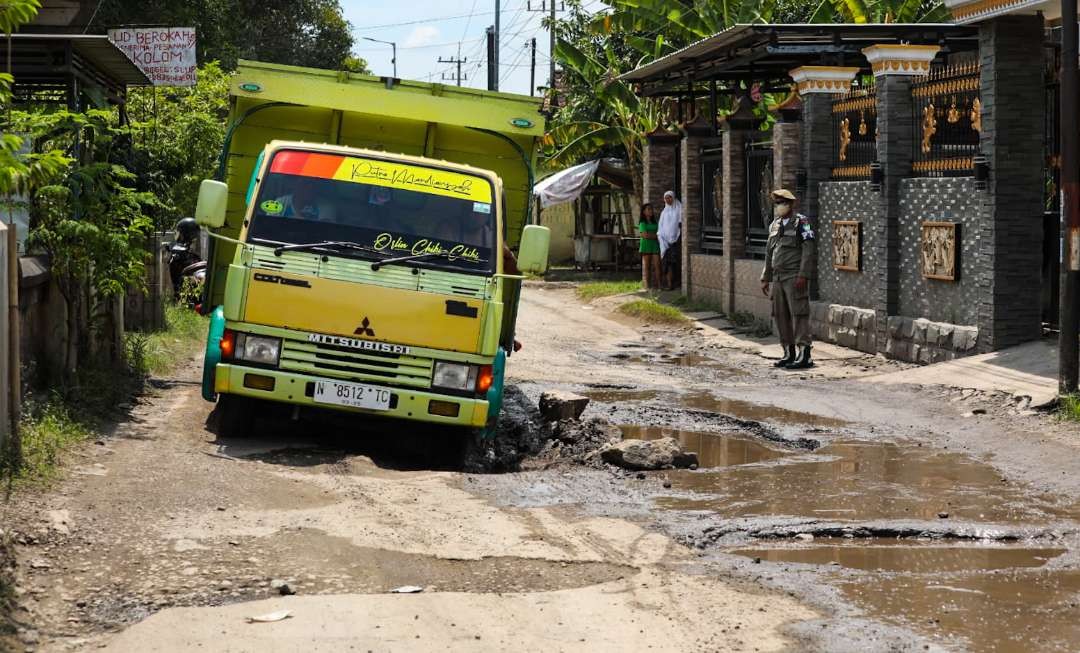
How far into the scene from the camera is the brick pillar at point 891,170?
49.2 feet

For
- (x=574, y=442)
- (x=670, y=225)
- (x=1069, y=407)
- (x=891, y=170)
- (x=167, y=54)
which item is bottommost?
(x=574, y=442)

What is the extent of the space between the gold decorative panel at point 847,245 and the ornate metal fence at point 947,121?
1341 mm

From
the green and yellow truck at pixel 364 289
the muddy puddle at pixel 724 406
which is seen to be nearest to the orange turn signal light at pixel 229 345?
the green and yellow truck at pixel 364 289

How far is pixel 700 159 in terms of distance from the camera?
75.6ft

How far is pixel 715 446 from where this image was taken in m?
10.1

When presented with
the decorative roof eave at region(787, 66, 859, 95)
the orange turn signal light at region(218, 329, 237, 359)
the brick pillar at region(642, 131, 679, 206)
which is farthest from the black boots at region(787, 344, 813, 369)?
the brick pillar at region(642, 131, 679, 206)

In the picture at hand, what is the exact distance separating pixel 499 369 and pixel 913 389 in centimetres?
540

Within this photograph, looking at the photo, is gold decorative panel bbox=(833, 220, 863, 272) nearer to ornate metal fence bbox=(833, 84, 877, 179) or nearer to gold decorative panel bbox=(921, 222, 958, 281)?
ornate metal fence bbox=(833, 84, 877, 179)

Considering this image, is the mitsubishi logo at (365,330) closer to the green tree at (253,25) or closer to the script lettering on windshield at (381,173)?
the script lettering on windshield at (381,173)

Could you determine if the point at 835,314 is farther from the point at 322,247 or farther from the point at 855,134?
the point at 322,247

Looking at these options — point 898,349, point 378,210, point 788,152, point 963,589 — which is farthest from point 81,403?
point 788,152

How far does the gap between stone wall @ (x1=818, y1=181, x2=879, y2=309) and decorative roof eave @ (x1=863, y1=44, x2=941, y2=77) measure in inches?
55.7

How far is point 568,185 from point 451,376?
25.3 m

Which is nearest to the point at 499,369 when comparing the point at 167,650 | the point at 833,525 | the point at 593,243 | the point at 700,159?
the point at 833,525
